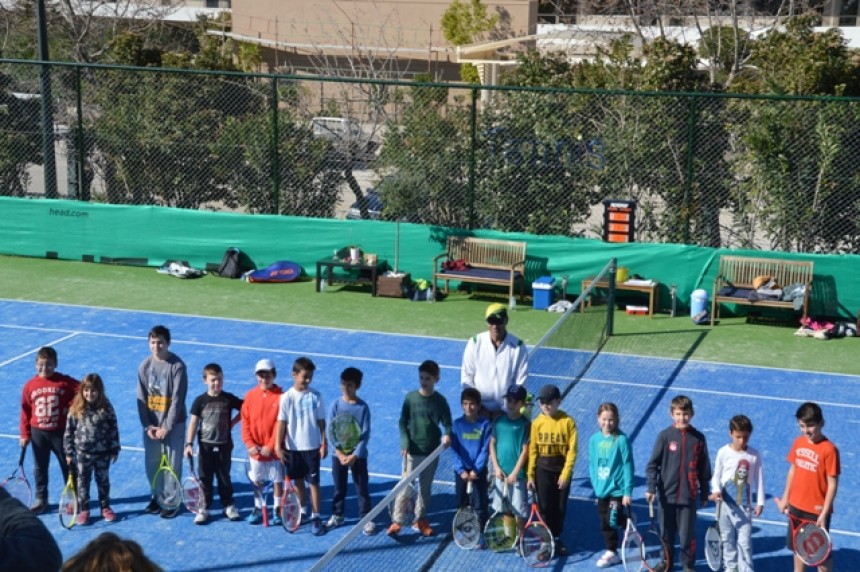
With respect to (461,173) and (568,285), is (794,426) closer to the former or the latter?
(568,285)

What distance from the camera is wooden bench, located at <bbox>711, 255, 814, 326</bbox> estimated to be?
58.0 feet

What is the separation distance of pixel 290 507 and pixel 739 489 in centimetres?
381

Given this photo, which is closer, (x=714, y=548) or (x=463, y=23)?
(x=714, y=548)

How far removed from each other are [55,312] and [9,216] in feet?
15.7

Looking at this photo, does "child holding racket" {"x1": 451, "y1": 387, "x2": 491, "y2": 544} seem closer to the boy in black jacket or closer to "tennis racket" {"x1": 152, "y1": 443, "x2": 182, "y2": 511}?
the boy in black jacket

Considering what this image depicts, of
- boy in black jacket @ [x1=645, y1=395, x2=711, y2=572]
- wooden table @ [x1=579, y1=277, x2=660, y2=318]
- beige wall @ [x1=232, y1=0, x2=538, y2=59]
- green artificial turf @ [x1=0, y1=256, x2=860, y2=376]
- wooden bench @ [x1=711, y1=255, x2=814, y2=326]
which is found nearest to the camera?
boy in black jacket @ [x1=645, y1=395, x2=711, y2=572]

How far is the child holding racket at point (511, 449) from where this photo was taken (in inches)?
389

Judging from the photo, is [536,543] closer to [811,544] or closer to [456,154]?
[811,544]

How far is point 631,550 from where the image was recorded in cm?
981

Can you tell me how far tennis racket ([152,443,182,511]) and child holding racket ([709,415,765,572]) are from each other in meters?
4.67

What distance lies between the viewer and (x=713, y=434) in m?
13.0

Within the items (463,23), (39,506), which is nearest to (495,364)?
(39,506)

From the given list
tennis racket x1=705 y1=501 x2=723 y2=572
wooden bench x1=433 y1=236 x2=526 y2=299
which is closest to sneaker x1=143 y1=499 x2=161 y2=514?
tennis racket x1=705 y1=501 x2=723 y2=572

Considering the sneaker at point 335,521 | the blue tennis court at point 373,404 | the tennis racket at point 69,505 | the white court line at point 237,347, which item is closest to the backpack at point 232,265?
the blue tennis court at point 373,404
